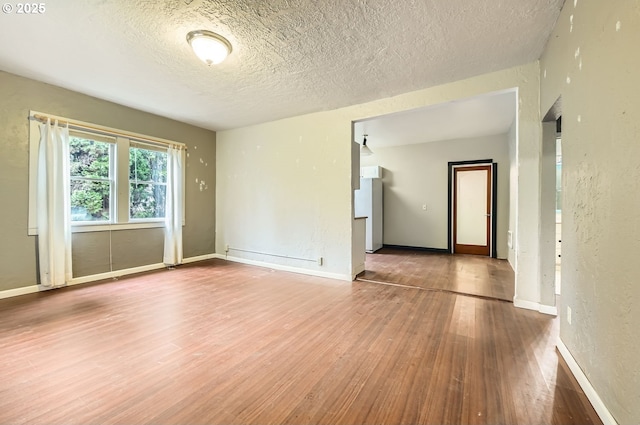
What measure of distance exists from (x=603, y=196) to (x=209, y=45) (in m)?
3.02

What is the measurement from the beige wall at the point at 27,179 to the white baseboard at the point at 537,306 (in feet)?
17.2

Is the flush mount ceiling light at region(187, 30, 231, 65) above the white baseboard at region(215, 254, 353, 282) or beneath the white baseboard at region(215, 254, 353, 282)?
above

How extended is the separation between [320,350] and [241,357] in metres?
0.59

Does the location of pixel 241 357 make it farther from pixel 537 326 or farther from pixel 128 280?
pixel 128 280

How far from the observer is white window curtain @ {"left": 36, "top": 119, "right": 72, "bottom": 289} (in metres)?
3.39

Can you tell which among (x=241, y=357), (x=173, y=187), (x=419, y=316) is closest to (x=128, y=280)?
(x=173, y=187)

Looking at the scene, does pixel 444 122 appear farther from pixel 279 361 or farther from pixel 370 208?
pixel 279 361

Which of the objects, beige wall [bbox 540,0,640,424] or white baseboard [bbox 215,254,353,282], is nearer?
beige wall [bbox 540,0,640,424]

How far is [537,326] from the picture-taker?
248cm

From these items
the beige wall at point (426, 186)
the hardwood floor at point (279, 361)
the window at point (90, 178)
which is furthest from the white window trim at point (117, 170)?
the beige wall at point (426, 186)

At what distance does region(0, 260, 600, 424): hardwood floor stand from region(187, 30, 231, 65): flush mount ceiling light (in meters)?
2.50

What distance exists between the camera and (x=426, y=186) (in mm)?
6711

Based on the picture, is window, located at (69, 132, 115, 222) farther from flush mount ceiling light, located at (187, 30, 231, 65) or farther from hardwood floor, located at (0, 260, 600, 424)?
flush mount ceiling light, located at (187, 30, 231, 65)

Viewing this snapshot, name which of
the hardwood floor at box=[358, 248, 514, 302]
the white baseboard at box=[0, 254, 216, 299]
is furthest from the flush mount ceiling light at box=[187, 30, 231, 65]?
the white baseboard at box=[0, 254, 216, 299]
